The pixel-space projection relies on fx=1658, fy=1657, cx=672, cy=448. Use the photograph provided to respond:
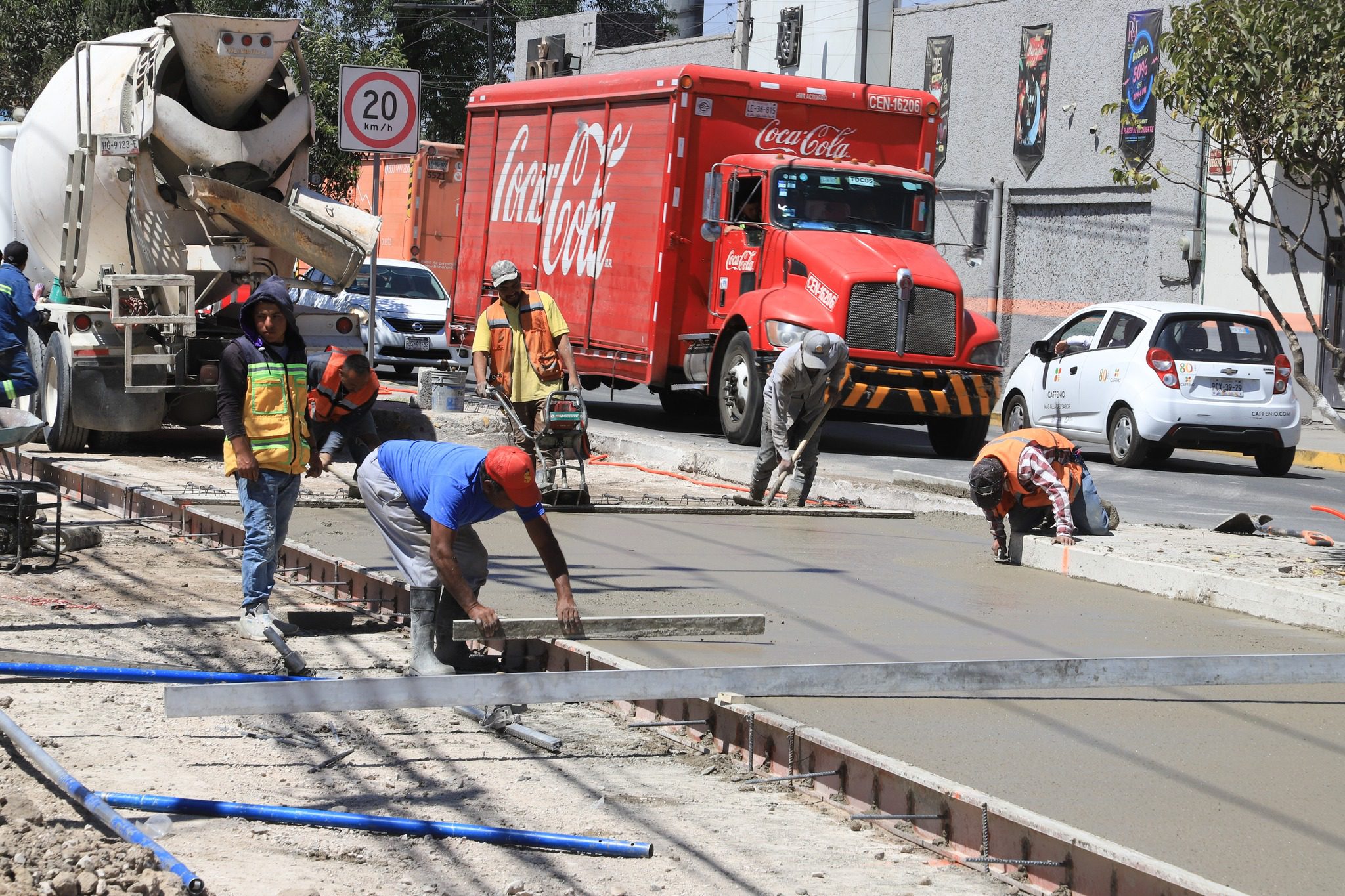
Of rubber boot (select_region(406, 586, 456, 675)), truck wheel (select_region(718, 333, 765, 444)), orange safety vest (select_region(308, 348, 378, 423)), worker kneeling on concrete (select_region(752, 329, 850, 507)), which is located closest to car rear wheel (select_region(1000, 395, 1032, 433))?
truck wheel (select_region(718, 333, 765, 444))

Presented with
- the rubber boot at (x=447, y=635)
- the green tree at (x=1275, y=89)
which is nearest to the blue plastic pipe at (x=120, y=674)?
the rubber boot at (x=447, y=635)

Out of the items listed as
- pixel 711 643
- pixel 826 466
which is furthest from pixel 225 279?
pixel 711 643

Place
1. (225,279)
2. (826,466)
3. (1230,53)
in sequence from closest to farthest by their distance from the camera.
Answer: (1230,53), (225,279), (826,466)

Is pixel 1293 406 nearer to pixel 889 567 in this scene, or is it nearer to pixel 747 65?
pixel 889 567

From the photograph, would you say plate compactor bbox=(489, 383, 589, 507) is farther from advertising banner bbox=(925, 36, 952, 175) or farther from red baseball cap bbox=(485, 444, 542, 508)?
advertising banner bbox=(925, 36, 952, 175)

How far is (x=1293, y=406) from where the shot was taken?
16.1 meters

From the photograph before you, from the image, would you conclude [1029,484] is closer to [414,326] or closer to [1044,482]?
[1044,482]

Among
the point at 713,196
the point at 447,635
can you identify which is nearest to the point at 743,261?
the point at 713,196

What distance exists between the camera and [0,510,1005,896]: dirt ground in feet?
14.7

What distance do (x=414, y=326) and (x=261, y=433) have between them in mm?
16300

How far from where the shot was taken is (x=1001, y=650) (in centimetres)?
761

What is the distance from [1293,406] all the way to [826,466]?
463cm

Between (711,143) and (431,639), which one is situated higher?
(711,143)

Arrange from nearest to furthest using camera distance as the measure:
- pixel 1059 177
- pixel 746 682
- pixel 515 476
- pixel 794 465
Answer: pixel 746 682
pixel 515 476
pixel 794 465
pixel 1059 177
